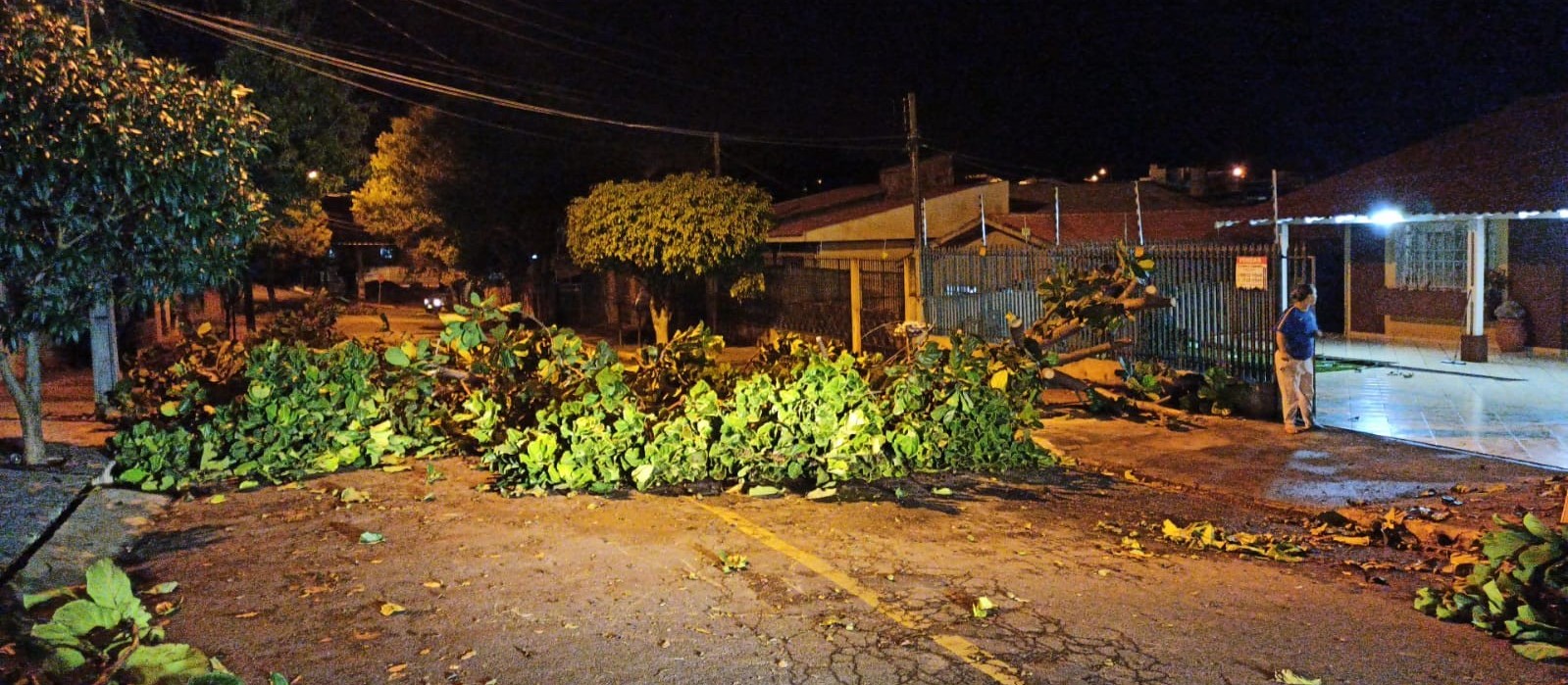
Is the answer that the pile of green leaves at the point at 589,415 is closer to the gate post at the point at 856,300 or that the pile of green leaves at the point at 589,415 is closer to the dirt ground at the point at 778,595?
the dirt ground at the point at 778,595

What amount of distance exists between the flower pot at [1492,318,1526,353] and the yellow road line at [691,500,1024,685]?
14.3 meters

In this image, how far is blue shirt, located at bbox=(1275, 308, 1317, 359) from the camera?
11.8 m

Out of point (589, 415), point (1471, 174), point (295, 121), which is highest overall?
point (295, 121)

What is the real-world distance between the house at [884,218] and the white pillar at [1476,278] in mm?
10472

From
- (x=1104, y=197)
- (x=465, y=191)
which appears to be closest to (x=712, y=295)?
(x=465, y=191)

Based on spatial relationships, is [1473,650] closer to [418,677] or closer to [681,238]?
[418,677]

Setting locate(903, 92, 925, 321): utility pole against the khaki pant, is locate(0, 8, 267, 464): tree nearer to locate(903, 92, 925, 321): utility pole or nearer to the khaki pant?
the khaki pant

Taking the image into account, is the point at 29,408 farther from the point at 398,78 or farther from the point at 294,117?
the point at 398,78

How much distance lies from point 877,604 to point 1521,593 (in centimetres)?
311

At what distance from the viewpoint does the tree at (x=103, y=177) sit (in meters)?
7.71

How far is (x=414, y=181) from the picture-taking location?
104ft

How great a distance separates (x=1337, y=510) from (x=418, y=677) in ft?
21.6

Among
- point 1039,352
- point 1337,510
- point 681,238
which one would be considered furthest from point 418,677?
point 681,238

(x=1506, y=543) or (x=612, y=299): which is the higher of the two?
(x=612, y=299)
